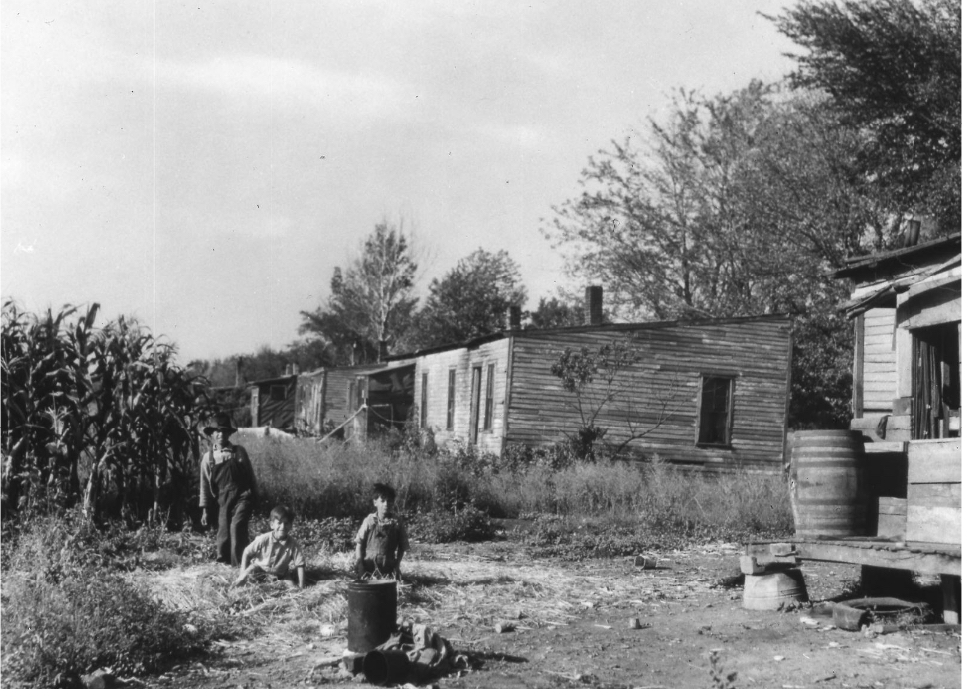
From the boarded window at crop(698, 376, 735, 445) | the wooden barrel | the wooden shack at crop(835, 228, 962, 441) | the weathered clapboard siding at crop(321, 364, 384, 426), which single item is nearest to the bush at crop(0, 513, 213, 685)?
the wooden barrel

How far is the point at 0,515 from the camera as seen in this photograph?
11.2m

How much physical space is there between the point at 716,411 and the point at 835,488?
1637 cm

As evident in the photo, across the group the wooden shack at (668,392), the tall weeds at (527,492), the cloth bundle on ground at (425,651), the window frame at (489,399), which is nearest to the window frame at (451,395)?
the window frame at (489,399)

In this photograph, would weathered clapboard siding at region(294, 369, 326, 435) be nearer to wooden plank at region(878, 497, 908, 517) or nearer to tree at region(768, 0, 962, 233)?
tree at region(768, 0, 962, 233)

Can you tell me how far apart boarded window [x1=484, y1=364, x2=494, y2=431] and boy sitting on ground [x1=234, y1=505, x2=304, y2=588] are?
16.3 m

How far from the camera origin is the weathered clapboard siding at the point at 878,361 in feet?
50.5

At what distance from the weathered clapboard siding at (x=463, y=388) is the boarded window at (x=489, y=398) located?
121 millimetres

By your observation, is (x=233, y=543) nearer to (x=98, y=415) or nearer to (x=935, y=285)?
(x=98, y=415)

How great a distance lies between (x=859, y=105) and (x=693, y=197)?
11159mm

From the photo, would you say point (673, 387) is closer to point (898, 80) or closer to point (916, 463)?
point (898, 80)

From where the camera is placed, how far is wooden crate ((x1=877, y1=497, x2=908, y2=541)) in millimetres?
8273

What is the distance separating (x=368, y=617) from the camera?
6965 mm

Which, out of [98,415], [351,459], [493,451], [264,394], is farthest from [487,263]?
[98,415]

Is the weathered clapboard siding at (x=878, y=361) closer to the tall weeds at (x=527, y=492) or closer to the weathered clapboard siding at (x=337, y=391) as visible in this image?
the tall weeds at (x=527, y=492)
